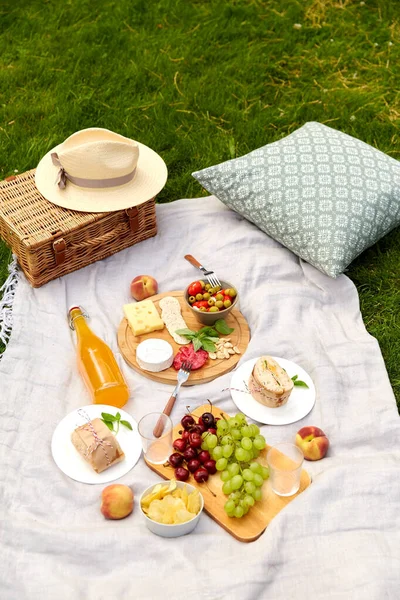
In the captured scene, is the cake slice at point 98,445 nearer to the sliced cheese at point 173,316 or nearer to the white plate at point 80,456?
the white plate at point 80,456

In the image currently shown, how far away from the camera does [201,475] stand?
2316mm

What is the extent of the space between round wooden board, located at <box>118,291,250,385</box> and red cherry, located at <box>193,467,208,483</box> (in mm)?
483

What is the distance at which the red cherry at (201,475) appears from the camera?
7.60 ft

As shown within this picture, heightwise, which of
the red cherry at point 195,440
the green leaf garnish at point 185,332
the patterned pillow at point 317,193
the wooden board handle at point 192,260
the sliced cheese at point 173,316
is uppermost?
the patterned pillow at point 317,193

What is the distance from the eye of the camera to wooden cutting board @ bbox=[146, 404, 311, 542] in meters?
2.21

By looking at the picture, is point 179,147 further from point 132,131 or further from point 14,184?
point 14,184

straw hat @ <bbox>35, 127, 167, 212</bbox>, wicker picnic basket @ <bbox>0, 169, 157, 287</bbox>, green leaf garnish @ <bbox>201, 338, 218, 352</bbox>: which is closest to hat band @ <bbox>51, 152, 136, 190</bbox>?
straw hat @ <bbox>35, 127, 167, 212</bbox>

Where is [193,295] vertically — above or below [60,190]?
below

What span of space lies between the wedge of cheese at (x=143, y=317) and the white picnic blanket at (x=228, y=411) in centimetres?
12

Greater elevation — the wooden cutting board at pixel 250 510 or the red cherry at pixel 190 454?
the red cherry at pixel 190 454

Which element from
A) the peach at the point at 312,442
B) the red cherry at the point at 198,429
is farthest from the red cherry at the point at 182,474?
the peach at the point at 312,442

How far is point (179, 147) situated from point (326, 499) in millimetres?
2462

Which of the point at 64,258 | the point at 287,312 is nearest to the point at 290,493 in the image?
the point at 287,312

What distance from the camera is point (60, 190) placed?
3.26m
